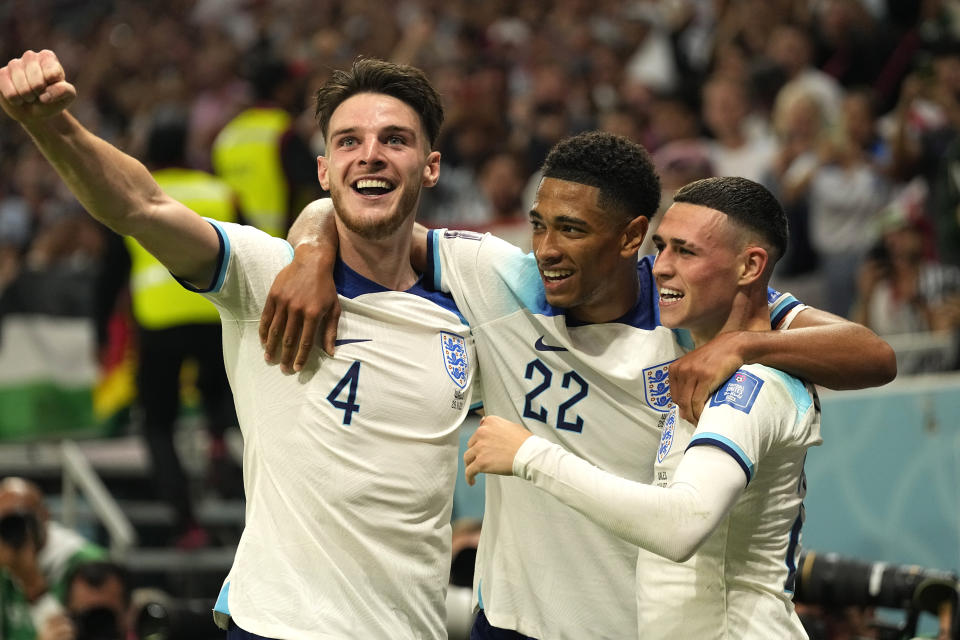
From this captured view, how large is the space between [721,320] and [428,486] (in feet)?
2.57

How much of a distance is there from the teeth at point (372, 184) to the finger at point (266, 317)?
36 centimetres

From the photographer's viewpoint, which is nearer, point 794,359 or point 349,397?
point 794,359

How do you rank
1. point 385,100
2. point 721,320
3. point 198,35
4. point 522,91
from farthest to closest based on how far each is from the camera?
point 198,35, point 522,91, point 385,100, point 721,320

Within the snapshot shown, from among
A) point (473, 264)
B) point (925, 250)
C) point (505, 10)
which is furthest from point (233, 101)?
point (473, 264)

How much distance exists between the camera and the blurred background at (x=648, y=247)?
5.51 meters

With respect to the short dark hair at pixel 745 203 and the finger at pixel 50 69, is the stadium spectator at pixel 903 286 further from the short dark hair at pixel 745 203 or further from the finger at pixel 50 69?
the finger at pixel 50 69

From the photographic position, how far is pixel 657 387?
10.4 ft

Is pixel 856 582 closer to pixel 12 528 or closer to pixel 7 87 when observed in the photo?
pixel 7 87

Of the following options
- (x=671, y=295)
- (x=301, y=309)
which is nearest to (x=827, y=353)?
(x=671, y=295)

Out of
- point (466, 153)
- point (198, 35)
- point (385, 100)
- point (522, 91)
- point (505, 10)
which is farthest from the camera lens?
point (198, 35)

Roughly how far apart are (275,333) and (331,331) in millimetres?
133

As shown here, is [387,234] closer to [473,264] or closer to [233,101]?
[473,264]

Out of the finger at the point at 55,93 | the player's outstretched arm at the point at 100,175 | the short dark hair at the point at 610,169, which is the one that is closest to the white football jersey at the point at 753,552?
the short dark hair at the point at 610,169

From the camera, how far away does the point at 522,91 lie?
388 inches
